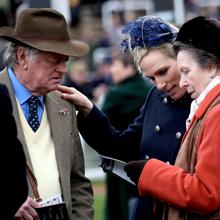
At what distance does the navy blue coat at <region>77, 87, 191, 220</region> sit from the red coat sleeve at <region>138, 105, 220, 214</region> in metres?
0.64

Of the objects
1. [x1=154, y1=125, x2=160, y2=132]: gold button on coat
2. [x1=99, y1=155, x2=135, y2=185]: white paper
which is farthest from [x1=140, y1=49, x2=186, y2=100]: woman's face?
[x1=99, y1=155, x2=135, y2=185]: white paper

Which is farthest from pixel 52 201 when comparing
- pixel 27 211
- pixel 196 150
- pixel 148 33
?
pixel 148 33

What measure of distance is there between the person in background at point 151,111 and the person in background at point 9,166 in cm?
103

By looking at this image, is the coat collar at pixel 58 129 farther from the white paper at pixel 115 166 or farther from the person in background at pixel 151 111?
the white paper at pixel 115 166

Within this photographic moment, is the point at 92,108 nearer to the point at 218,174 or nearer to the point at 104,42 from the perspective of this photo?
the point at 218,174

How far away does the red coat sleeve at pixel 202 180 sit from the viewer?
427cm

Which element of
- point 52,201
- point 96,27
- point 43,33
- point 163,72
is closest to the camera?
point 52,201

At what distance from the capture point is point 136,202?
5375 millimetres

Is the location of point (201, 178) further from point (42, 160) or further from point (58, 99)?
point (58, 99)

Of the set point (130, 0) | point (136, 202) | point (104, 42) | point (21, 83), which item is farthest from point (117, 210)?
point (130, 0)

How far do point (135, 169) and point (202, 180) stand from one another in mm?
482

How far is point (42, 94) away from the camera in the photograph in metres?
4.97

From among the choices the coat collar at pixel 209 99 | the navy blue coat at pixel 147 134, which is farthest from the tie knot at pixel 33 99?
the coat collar at pixel 209 99

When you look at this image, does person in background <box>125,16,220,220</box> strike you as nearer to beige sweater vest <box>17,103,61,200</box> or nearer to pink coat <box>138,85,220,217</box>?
A: pink coat <box>138,85,220,217</box>
